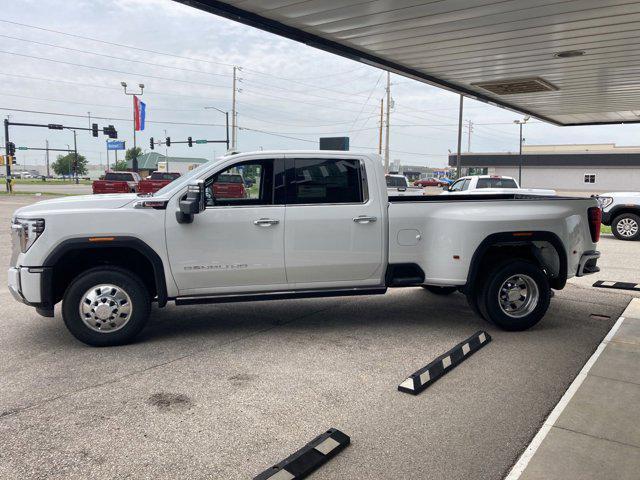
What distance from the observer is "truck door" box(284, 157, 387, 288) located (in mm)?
5848

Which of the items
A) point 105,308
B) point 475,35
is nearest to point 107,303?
point 105,308

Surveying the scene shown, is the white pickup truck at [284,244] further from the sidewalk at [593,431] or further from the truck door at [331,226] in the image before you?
the sidewalk at [593,431]

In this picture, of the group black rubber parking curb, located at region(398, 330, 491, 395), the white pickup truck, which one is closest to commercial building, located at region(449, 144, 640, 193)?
the white pickup truck

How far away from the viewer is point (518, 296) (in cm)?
635

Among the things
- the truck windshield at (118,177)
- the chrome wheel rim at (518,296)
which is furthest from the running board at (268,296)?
the truck windshield at (118,177)

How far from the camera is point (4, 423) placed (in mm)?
3885

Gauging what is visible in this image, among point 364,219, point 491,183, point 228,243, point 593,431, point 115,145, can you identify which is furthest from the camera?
point 115,145

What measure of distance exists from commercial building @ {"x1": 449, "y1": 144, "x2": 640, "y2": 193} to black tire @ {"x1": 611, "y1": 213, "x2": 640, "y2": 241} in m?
47.9

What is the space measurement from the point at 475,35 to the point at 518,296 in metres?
4.59

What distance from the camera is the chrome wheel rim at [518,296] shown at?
248 inches

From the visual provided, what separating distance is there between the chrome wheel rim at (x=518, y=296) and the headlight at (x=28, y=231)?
5.04 m

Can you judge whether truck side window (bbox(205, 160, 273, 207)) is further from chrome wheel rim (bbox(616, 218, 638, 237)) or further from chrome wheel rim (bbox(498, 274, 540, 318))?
chrome wheel rim (bbox(616, 218, 638, 237))

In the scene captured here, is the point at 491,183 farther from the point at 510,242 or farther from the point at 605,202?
the point at 510,242

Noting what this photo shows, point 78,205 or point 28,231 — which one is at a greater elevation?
point 78,205
